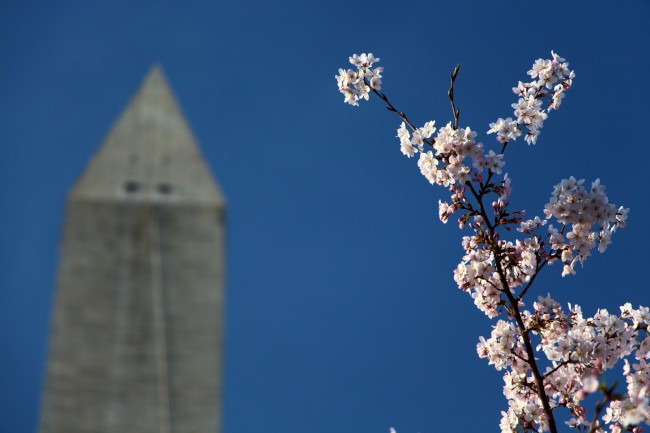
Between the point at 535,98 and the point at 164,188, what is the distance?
773cm

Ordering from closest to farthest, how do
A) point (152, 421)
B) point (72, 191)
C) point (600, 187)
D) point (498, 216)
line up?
1. point (152, 421)
2. point (72, 191)
3. point (498, 216)
4. point (600, 187)

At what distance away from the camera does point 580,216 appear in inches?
515

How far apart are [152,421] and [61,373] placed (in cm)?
78

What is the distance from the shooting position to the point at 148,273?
7.06 meters

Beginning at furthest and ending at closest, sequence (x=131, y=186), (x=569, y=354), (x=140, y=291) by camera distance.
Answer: (x=569, y=354) < (x=131, y=186) < (x=140, y=291)

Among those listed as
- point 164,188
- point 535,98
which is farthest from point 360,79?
point 164,188

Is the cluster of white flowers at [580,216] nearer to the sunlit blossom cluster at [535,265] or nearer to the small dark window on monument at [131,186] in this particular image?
the sunlit blossom cluster at [535,265]

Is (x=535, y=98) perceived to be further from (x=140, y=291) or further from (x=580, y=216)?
(x=140, y=291)

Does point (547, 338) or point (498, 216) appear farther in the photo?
point (547, 338)

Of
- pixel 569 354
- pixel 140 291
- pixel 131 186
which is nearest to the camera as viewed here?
pixel 140 291

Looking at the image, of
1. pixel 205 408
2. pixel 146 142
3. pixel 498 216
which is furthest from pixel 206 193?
pixel 498 216

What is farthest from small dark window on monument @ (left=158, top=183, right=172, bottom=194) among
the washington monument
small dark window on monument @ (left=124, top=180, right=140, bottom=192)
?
small dark window on monument @ (left=124, top=180, right=140, bottom=192)

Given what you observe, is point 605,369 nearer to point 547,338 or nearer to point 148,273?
point 547,338

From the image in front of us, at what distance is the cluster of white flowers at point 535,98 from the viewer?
42.7 feet
